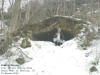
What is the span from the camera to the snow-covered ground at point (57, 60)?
547 cm

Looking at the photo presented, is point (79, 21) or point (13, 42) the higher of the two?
point (79, 21)

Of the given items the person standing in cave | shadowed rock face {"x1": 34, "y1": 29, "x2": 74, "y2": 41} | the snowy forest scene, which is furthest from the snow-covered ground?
shadowed rock face {"x1": 34, "y1": 29, "x2": 74, "y2": 41}

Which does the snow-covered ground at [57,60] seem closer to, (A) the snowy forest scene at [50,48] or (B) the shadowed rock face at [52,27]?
(A) the snowy forest scene at [50,48]

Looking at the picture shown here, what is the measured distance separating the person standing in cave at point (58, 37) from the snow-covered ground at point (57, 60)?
0.71 m

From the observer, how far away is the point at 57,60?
20.2 ft

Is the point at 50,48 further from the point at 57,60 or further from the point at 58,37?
the point at 58,37

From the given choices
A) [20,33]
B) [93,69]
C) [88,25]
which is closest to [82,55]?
[93,69]

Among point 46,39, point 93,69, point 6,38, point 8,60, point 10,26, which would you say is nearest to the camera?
point 93,69

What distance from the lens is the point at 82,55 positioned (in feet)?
20.7

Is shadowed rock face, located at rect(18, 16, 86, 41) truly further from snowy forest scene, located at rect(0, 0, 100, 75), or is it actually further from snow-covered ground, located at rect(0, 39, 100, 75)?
snow-covered ground, located at rect(0, 39, 100, 75)

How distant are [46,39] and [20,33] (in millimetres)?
1764

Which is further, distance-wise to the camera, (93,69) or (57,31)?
(57,31)

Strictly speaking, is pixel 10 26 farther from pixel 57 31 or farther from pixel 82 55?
pixel 82 55


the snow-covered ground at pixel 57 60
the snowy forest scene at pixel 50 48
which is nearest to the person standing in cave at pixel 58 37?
the snowy forest scene at pixel 50 48
